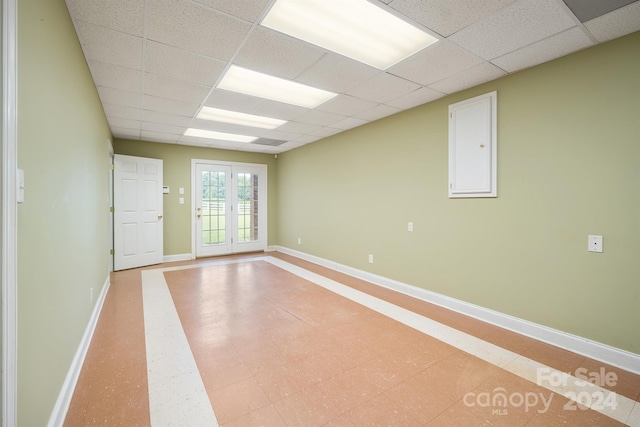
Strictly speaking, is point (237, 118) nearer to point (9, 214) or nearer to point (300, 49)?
point (300, 49)

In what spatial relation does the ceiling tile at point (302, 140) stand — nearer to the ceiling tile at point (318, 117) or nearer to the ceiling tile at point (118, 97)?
the ceiling tile at point (318, 117)

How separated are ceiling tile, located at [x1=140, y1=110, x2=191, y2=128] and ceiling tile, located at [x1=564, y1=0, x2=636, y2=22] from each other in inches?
171

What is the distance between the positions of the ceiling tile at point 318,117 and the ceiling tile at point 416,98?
2.88 feet

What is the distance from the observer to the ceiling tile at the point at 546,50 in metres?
2.13

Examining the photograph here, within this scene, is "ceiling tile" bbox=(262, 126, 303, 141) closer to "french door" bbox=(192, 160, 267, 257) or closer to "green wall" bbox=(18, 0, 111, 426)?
"french door" bbox=(192, 160, 267, 257)

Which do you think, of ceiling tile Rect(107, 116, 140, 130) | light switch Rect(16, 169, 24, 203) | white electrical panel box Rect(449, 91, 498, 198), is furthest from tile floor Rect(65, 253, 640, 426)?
ceiling tile Rect(107, 116, 140, 130)

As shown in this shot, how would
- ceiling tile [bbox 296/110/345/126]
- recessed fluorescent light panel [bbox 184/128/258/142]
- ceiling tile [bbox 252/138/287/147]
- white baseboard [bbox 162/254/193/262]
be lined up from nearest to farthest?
ceiling tile [bbox 296/110/345/126] → recessed fluorescent light panel [bbox 184/128/258/142] → ceiling tile [bbox 252/138/287/147] → white baseboard [bbox 162/254/193/262]

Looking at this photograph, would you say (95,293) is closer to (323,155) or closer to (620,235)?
(323,155)

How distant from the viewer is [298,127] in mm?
4641

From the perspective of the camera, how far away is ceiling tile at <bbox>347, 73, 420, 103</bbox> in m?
2.86

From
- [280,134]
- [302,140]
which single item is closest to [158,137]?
[280,134]

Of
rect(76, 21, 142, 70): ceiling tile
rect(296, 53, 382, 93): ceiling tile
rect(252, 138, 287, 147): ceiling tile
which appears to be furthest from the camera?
rect(252, 138, 287, 147): ceiling tile

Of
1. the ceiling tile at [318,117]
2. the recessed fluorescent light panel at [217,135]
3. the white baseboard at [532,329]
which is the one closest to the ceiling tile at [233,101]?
the ceiling tile at [318,117]

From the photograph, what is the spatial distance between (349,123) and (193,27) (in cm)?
280
